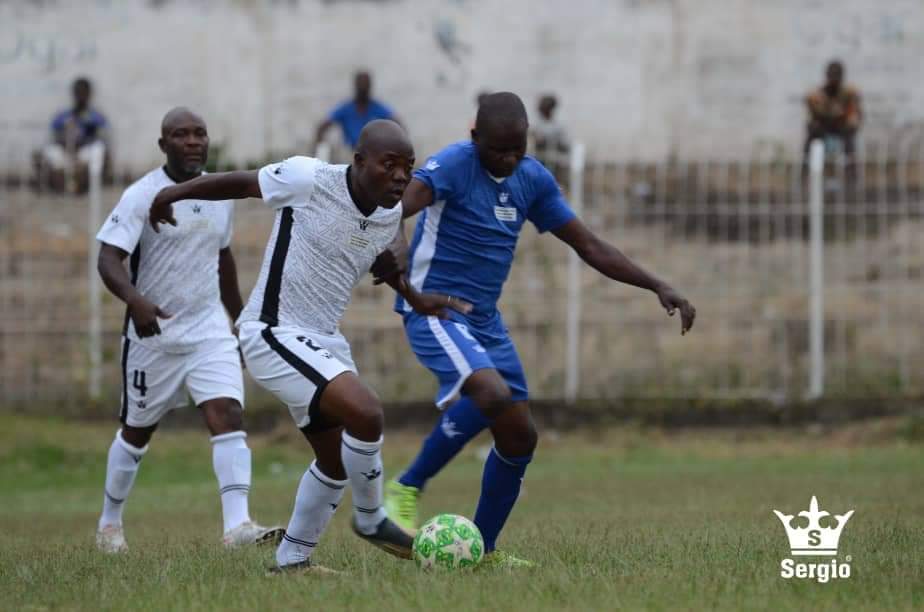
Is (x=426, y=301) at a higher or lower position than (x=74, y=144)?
lower

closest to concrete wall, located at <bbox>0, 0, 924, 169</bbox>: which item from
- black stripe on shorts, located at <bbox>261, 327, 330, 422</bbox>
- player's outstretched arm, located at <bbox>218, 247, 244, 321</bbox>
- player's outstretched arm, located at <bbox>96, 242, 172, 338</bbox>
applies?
player's outstretched arm, located at <bbox>218, 247, 244, 321</bbox>

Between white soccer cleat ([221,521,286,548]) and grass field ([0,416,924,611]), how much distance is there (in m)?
0.21

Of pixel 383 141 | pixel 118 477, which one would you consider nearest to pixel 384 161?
pixel 383 141

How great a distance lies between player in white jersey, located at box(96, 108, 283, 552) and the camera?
31.6 feet

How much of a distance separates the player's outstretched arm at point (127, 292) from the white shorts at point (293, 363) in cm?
154

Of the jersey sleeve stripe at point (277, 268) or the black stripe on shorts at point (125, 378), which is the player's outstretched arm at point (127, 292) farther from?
the jersey sleeve stripe at point (277, 268)

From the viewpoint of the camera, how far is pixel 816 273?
1802 cm

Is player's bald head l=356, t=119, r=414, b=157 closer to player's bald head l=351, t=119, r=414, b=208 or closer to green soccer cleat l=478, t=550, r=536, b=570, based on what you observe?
player's bald head l=351, t=119, r=414, b=208

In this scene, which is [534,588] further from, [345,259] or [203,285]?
[203,285]

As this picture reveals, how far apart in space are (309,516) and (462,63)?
635 inches

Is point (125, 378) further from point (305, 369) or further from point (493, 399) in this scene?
point (493, 399)

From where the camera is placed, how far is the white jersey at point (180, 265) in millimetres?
9719

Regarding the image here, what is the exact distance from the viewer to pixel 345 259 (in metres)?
7.60

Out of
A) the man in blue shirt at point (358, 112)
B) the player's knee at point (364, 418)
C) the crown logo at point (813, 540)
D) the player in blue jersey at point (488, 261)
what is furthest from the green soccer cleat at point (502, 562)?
the man in blue shirt at point (358, 112)
